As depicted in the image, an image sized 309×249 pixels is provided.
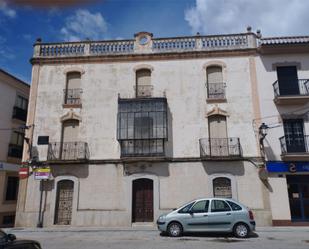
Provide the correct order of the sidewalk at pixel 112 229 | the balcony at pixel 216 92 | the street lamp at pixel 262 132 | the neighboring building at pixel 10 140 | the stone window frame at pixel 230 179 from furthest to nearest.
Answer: the neighboring building at pixel 10 140 → the balcony at pixel 216 92 → the street lamp at pixel 262 132 → the stone window frame at pixel 230 179 → the sidewalk at pixel 112 229

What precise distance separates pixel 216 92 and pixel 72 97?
907 centimetres

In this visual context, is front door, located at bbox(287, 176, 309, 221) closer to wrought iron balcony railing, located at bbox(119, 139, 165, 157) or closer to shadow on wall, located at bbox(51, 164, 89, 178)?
wrought iron balcony railing, located at bbox(119, 139, 165, 157)

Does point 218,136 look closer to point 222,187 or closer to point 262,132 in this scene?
point 262,132

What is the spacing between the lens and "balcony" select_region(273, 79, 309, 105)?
612 inches

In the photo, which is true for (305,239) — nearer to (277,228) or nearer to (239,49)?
(277,228)

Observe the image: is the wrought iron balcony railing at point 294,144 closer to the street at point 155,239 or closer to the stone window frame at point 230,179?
the stone window frame at point 230,179

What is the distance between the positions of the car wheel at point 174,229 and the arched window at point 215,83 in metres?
8.17

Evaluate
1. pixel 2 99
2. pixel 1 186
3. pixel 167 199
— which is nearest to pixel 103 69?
pixel 2 99

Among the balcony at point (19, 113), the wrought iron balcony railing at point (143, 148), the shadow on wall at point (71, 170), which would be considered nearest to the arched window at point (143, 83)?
the wrought iron balcony railing at point (143, 148)

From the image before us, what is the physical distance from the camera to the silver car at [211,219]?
1130 cm

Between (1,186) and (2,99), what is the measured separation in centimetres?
595

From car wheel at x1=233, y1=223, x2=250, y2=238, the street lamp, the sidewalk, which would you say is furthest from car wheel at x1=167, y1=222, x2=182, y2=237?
the street lamp

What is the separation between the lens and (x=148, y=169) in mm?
15805

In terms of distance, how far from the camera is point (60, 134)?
16766 mm
